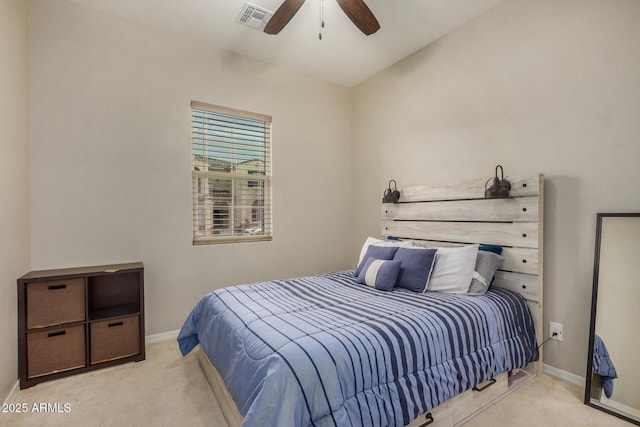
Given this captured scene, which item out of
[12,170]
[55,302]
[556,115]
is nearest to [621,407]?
[556,115]

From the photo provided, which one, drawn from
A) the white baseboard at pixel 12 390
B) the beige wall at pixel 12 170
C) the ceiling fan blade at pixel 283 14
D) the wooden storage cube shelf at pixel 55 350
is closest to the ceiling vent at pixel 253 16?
the ceiling fan blade at pixel 283 14

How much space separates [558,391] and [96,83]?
14.0 feet

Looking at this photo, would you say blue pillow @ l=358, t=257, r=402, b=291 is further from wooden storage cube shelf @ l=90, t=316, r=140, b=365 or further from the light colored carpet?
wooden storage cube shelf @ l=90, t=316, r=140, b=365

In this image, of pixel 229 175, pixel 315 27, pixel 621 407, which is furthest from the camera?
pixel 229 175

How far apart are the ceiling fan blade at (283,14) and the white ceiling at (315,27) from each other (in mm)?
379

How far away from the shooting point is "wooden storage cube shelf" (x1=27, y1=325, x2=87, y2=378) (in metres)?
2.14

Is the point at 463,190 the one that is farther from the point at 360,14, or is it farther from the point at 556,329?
the point at 360,14

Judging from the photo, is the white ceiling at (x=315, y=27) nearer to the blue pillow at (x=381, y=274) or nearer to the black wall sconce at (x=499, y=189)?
the black wall sconce at (x=499, y=189)

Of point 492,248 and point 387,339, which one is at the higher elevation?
point 492,248

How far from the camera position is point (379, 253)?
105 inches

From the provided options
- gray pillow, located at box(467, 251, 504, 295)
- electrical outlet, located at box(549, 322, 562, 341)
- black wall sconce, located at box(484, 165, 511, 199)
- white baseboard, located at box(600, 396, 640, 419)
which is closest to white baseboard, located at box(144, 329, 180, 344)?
gray pillow, located at box(467, 251, 504, 295)

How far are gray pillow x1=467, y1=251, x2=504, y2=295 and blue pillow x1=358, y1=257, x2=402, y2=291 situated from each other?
554 millimetres

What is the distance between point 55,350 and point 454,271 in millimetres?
3027

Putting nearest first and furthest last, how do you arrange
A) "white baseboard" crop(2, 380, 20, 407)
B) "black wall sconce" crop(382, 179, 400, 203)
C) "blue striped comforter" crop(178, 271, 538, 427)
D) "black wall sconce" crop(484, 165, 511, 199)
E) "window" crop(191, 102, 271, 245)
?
"blue striped comforter" crop(178, 271, 538, 427) → "white baseboard" crop(2, 380, 20, 407) → "black wall sconce" crop(484, 165, 511, 199) → "window" crop(191, 102, 271, 245) → "black wall sconce" crop(382, 179, 400, 203)
